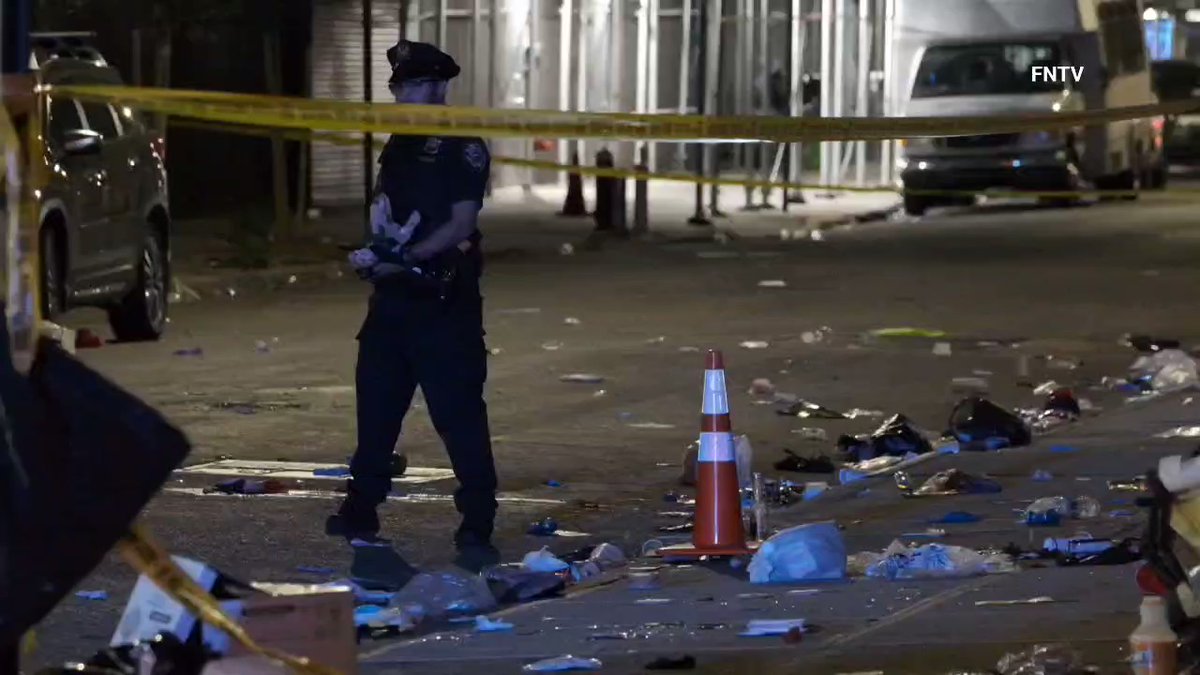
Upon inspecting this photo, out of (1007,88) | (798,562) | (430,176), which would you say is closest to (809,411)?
(430,176)

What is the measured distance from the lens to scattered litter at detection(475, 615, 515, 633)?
769 cm

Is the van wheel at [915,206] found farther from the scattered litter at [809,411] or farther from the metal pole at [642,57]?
the scattered litter at [809,411]

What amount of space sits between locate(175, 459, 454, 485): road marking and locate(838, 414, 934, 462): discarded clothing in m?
1.91

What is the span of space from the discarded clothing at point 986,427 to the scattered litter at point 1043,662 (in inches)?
178

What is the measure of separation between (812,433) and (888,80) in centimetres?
2527

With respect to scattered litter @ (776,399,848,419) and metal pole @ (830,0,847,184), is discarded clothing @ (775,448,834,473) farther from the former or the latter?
metal pole @ (830,0,847,184)

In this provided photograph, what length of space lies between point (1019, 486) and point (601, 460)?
84.3 inches

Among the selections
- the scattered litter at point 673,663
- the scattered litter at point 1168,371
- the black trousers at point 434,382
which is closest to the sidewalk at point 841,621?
the scattered litter at point 673,663

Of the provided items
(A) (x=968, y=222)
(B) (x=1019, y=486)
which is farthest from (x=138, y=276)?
(A) (x=968, y=222)

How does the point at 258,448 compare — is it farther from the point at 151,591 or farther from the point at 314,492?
the point at 151,591

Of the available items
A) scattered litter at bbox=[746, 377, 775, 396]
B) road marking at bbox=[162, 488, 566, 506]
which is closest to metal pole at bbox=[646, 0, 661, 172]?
scattered litter at bbox=[746, 377, 775, 396]

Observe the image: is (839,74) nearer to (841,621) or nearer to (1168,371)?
(1168,371)

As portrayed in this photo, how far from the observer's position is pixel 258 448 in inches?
471

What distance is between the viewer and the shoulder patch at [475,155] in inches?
355
